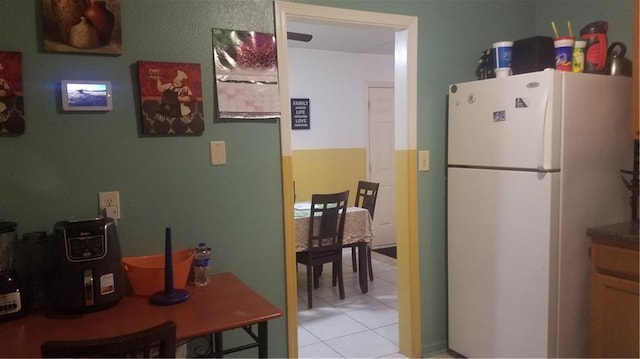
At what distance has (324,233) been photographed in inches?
143

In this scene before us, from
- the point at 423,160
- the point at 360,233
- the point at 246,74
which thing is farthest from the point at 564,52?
the point at 360,233

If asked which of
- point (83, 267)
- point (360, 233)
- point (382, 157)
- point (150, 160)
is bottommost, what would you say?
point (360, 233)

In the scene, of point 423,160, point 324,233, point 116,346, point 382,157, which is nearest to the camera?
point 116,346

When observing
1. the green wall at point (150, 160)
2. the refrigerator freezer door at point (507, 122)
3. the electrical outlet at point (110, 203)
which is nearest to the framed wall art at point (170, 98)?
the green wall at point (150, 160)

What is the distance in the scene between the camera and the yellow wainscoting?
514 cm

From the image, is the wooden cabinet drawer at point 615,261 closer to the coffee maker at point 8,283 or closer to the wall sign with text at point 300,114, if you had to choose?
the coffee maker at point 8,283

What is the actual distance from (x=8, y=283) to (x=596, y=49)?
2764mm

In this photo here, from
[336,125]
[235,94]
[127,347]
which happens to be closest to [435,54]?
[235,94]

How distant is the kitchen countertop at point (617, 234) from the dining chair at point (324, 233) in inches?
73.7

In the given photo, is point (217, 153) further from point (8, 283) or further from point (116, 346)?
point (116, 346)

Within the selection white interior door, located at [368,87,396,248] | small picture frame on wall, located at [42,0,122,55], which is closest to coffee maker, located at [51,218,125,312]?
small picture frame on wall, located at [42,0,122,55]

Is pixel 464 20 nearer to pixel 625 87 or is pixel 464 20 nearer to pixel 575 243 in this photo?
pixel 625 87

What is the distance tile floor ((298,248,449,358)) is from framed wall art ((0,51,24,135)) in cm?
196

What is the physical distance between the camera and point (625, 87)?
2297mm
